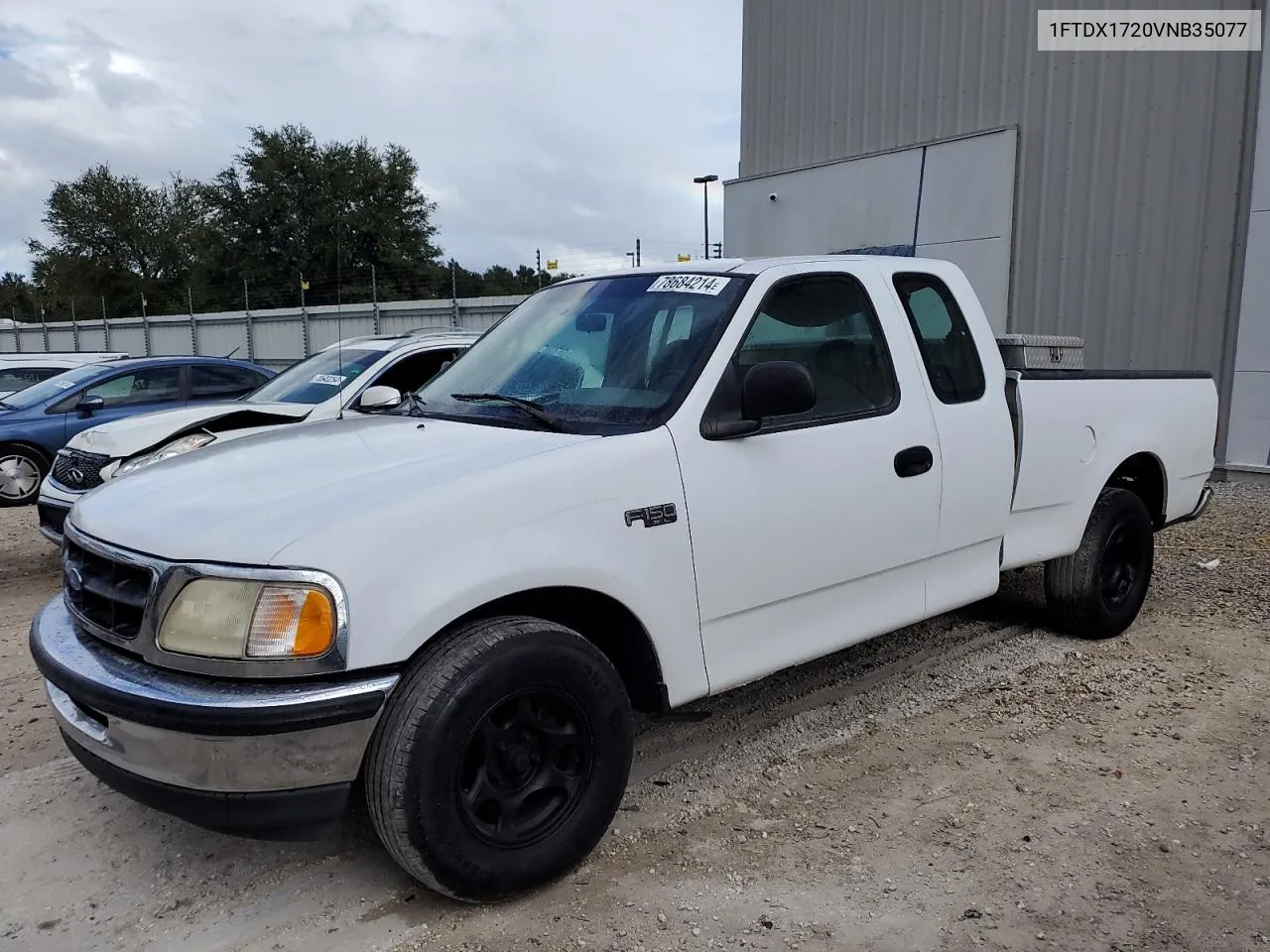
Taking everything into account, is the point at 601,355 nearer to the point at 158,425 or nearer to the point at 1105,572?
the point at 1105,572

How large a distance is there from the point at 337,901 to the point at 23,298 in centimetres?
9269

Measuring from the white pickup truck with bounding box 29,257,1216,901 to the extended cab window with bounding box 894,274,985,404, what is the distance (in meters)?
0.02

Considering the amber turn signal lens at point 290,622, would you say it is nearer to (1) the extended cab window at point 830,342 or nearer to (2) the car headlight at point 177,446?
(1) the extended cab window at point 830,342

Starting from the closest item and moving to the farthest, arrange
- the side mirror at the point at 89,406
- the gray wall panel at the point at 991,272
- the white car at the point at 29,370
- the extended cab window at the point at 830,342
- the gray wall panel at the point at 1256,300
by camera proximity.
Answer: the extended cab window at the point at 830,342, the gray wall panel at the point at 1256,300, the side mirror at the point at 89,406, the gray wall panel at the point at 991,272, the white car at the point at 29,370

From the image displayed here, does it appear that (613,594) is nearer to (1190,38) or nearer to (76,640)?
(76,640)

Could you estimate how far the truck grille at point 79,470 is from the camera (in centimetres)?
645

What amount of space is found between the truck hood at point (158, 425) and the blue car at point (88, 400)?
2780mm

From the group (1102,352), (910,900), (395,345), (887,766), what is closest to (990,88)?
(1102,352)

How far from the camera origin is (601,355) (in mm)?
3537

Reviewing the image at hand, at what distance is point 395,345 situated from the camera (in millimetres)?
7641

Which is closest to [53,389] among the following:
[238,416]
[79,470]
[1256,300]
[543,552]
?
[79,470]

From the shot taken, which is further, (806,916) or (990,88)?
(990,88)

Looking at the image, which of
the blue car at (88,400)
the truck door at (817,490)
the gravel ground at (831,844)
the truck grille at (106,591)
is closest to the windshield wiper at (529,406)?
the truck door at (817,490)

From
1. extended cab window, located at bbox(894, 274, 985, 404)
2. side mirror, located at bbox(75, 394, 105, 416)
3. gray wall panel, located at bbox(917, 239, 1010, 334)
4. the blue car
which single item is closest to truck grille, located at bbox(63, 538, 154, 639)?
extended cab window, located at bbox(894, 274, 985, 404)
